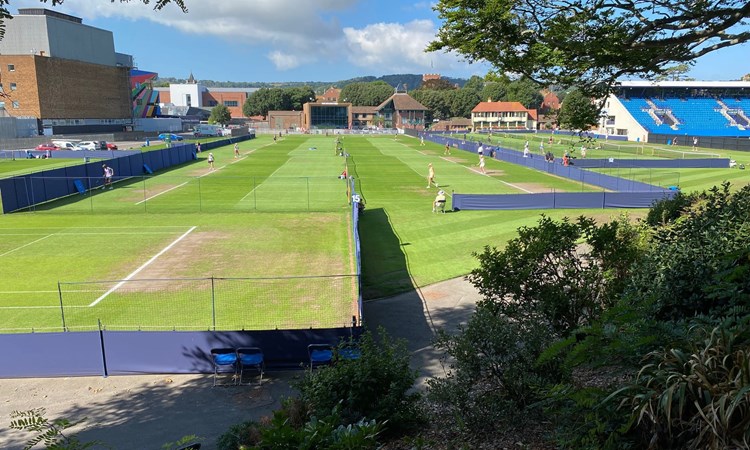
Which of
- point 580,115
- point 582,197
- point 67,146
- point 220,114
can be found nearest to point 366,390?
point 580,115

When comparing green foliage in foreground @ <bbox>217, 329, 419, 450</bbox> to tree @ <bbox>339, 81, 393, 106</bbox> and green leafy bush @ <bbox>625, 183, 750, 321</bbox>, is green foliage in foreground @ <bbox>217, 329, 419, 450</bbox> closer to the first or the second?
green leafy bush @ <bbox>625, 183, 750, 321</bbox>

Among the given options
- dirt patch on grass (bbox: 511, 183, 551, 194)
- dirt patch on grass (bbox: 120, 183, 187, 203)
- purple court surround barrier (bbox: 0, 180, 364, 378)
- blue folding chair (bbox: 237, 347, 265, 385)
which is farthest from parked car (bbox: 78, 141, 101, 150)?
blue folding chair (bbox: 237, 347, 265, 385)

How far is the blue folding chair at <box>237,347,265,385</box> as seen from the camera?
12.6 metres

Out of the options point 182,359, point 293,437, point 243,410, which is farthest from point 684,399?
point 182,359

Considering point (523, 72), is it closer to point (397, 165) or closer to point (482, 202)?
point (482, 202)

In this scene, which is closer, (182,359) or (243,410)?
(243,410)

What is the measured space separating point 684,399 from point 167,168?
183 ft

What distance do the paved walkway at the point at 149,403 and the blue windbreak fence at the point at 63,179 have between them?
77.8 ft

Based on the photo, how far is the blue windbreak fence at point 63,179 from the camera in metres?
32.3

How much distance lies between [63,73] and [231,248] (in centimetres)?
8474

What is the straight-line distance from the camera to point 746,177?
45.0 metres

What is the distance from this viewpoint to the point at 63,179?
124 feet

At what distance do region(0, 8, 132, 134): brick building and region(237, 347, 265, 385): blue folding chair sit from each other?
8119cm

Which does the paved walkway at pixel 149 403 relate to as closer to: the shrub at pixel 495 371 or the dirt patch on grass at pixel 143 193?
the shrub at pixel 495 371
